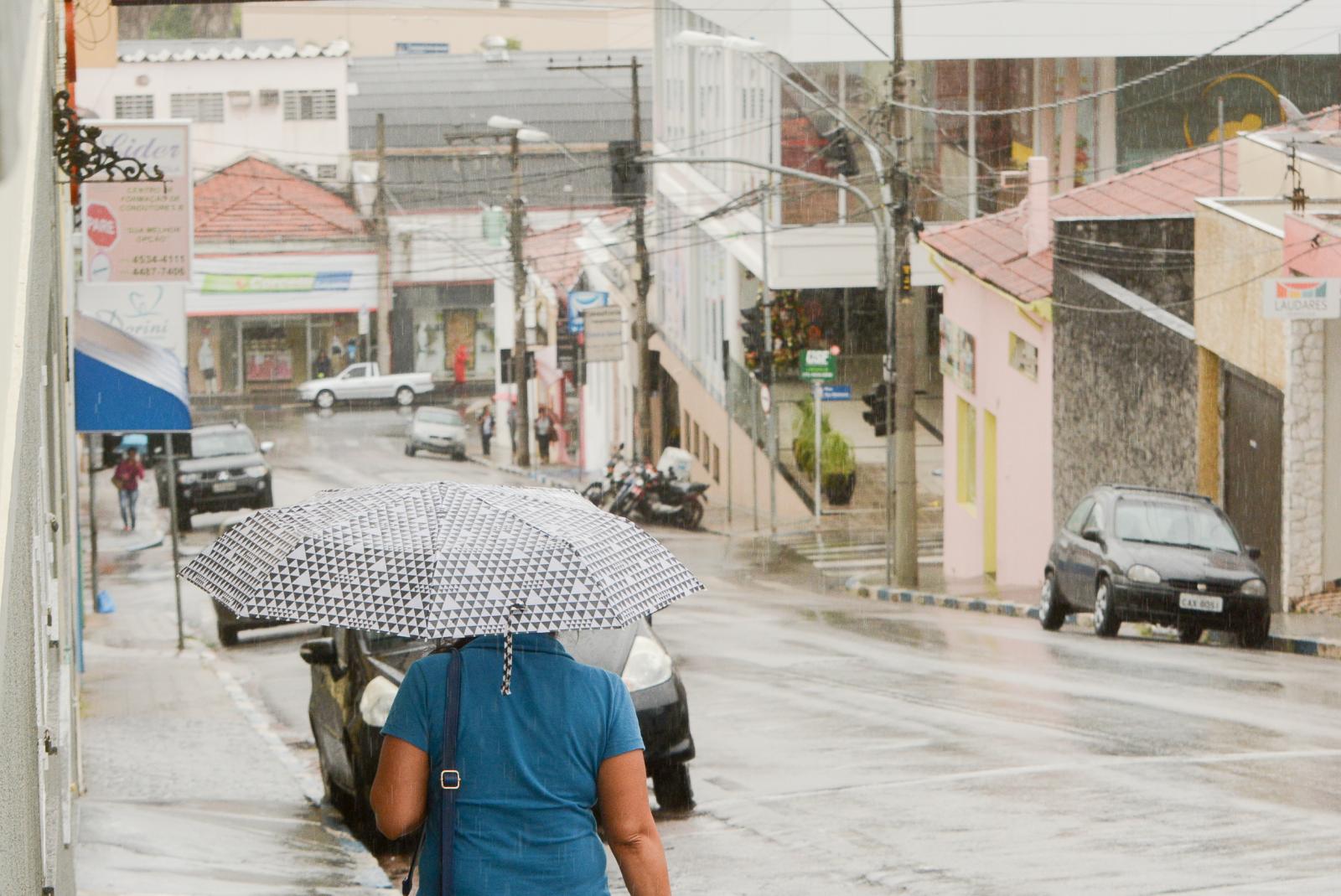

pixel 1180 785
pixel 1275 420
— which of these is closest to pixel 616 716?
pixel 1180 785

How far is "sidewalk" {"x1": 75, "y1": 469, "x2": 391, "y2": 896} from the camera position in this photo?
28.1 feet

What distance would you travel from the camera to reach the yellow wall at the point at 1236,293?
21.7 m

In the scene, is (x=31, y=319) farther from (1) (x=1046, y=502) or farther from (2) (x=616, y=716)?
(1) (x=1046, y=502)

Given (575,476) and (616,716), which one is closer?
(616,716)

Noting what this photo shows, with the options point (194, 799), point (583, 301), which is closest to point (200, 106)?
point (583, 301)

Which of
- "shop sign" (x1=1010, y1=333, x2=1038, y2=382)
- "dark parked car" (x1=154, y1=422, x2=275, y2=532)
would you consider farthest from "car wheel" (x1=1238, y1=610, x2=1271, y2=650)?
"dark parked car" (x1=154, y1=422, x2=275, y2=532)

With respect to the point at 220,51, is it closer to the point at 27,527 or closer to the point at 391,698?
the point at 391,698

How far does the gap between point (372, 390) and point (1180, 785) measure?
2164 inches

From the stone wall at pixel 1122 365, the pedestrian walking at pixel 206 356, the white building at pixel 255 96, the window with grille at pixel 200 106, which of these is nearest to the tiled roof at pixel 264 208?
the pedestrian walking at pixel 206 356

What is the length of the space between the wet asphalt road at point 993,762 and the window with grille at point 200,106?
51669 mm

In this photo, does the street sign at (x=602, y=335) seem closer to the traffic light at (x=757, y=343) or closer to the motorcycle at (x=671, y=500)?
the motorcycle at (x=671, y=500)

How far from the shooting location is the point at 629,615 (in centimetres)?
489

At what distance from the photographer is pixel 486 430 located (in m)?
58.2

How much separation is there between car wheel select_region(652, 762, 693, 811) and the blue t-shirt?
5940mm
